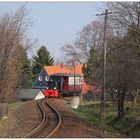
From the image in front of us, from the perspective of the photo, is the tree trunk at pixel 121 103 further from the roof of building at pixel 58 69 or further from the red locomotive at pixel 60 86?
the roof of building at pixel 58 69

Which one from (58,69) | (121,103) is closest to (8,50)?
(121,103)

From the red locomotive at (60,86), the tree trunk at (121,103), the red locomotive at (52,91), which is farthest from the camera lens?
the red locomotive at (60,86)

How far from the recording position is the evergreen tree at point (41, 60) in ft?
322

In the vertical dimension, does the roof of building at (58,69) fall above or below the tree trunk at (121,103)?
above

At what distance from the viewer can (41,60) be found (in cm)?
10188

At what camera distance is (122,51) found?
1117 inches

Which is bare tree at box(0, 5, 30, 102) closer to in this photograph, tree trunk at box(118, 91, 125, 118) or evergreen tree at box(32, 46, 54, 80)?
tree trunk at box(118, 91, 125, 118)

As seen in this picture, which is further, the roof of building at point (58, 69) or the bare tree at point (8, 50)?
the roof of building at point (58, 69)

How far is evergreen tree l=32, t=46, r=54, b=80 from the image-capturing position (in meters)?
98.0

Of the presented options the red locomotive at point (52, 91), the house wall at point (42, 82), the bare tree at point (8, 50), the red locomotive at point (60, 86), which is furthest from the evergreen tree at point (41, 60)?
the bare tree at point (8, 50)

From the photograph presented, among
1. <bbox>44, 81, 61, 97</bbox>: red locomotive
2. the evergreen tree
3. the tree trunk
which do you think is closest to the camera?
the tree trunk

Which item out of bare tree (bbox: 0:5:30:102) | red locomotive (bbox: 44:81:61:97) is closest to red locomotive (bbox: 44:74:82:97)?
red locomotive (bbox: 44:81:61:97)

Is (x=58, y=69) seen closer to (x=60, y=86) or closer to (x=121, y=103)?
(x=60, y=86)

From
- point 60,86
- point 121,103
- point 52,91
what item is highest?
point 60,86
